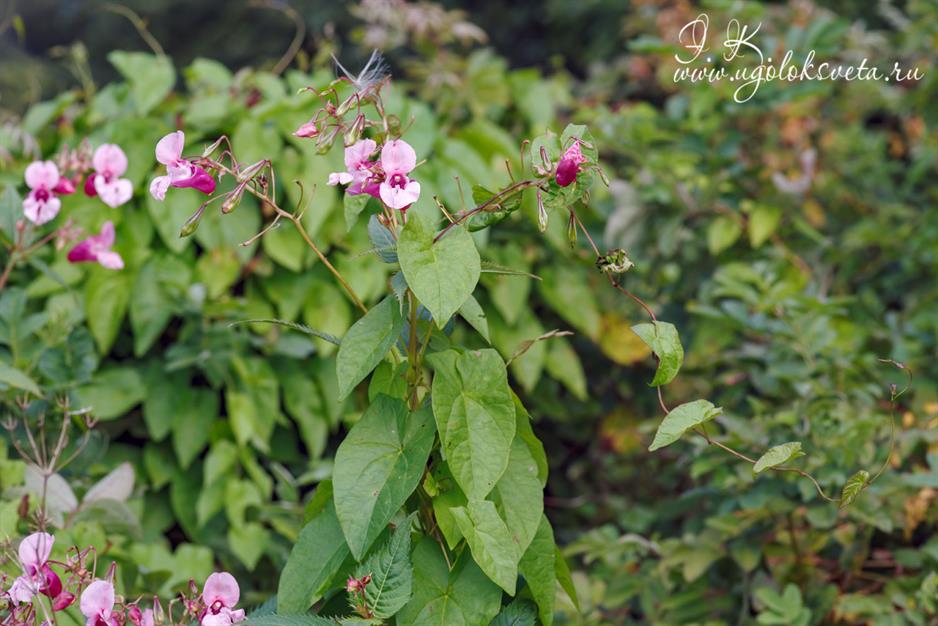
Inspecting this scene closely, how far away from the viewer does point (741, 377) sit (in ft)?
7.82

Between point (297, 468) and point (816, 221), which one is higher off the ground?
point (816, 221)

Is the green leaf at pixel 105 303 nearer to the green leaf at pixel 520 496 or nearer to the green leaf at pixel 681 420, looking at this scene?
the green leaf at pixel 520 496

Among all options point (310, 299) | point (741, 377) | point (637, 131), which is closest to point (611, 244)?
point (637, 131)

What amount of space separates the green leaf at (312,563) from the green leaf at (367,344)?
0.63 feet

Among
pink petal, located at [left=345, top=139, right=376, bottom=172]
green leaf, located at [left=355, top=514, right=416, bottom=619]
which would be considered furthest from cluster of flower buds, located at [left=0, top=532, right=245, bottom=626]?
pink petal, located at [left=345, top=139, right=376, bottom=172]

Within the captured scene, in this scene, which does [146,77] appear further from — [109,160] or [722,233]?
[722,233]

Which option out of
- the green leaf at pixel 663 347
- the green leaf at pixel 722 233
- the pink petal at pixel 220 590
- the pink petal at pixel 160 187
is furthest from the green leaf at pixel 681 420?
the green leaf at pixel 722 233

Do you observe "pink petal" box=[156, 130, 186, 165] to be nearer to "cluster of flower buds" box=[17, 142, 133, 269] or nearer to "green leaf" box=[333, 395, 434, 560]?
"green leaf" box=[333, 395, 434, 560]

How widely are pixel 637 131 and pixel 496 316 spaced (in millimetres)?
626

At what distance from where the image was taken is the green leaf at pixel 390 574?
1.12 m

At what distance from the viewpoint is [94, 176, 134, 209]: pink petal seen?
1710mm

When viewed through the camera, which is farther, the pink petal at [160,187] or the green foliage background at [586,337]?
the green foliage background at [586,337]

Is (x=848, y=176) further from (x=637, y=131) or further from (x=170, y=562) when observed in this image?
(x=170, y=562)

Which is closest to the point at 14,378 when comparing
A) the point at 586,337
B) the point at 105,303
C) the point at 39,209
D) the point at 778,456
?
the point at 39,209
